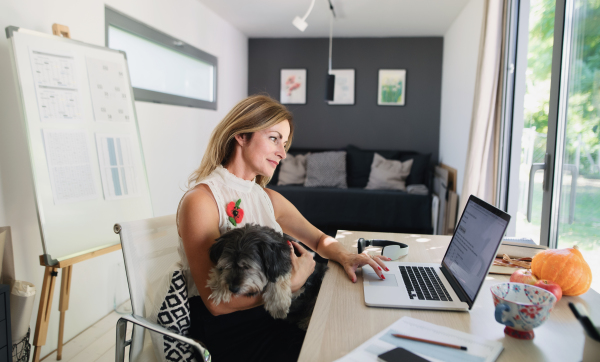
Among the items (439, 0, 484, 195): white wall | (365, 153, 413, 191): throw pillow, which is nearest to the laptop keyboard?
(439, 0, 484, 195): white wall

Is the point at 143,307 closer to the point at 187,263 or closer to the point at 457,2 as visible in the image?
the point at 187,263

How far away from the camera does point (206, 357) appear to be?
1.00m

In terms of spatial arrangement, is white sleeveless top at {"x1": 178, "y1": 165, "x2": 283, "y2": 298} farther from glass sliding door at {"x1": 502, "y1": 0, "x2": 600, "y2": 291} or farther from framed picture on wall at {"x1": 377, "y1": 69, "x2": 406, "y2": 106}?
framed picture on wall at {"x1": 377, "y1": 69, "x2": 406, "y2": 106}

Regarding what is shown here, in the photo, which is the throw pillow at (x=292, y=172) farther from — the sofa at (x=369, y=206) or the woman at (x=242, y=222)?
the woman at (x=242, y=222)

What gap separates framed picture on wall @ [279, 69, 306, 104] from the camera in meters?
5.34

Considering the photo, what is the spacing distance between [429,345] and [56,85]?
2.02 metres

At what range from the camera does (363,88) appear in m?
5.23

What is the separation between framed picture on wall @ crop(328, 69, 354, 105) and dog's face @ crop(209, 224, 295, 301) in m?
4.33

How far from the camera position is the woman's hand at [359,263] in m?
1.27

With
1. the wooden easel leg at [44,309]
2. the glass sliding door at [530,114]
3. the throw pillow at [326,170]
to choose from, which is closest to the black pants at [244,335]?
the wooden easel leg at [44,309]

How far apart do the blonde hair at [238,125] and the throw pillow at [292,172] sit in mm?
3338

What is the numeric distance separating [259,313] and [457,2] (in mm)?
3710

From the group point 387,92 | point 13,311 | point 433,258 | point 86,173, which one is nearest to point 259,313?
point 433,258

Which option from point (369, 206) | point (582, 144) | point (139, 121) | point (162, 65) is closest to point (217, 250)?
point (582, 144)
